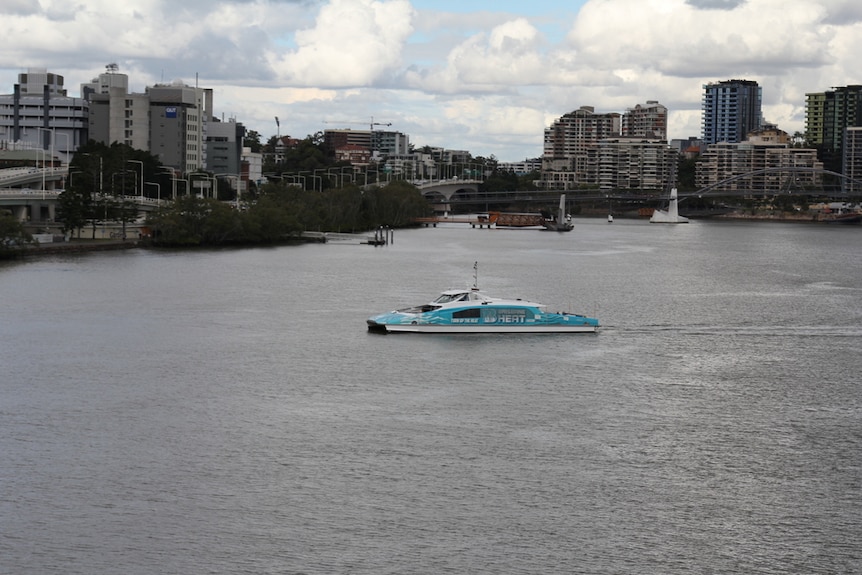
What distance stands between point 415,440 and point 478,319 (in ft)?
40.5

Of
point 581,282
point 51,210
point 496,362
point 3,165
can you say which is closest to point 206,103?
point 3,165

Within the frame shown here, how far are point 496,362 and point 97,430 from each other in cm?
1020

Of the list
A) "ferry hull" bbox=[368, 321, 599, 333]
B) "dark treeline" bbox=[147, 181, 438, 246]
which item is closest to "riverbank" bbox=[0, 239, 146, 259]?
"dark treeline" bbox=[147, 181, 438, 246]

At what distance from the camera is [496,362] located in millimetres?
28766

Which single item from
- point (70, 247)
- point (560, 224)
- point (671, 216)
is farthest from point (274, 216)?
point (671, 216)

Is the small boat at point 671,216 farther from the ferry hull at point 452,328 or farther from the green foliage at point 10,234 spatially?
the ferry hull at point 452,328

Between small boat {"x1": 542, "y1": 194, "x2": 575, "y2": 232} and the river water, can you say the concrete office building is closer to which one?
small boat {"x1": 542, "y1": 194, "x2": 575, "y2": 232}

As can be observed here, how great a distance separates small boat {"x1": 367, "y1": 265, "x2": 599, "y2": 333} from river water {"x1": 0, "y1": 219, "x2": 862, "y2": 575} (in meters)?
0.61

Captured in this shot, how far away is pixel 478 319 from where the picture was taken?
33.1 meters

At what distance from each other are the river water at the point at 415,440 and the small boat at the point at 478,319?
0.61 meters

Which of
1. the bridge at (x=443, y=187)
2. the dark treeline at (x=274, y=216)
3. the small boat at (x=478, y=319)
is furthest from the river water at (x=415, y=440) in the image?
the bridge at (x=443, y=187)

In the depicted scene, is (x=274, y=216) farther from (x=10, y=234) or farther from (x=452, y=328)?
(x=452, y=328)

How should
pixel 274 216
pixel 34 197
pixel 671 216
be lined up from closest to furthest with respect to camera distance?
1. pixel 34 197
2. pixel 274 216
3. pixel 671 216

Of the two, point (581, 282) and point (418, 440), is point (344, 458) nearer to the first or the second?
point (418, 440)
